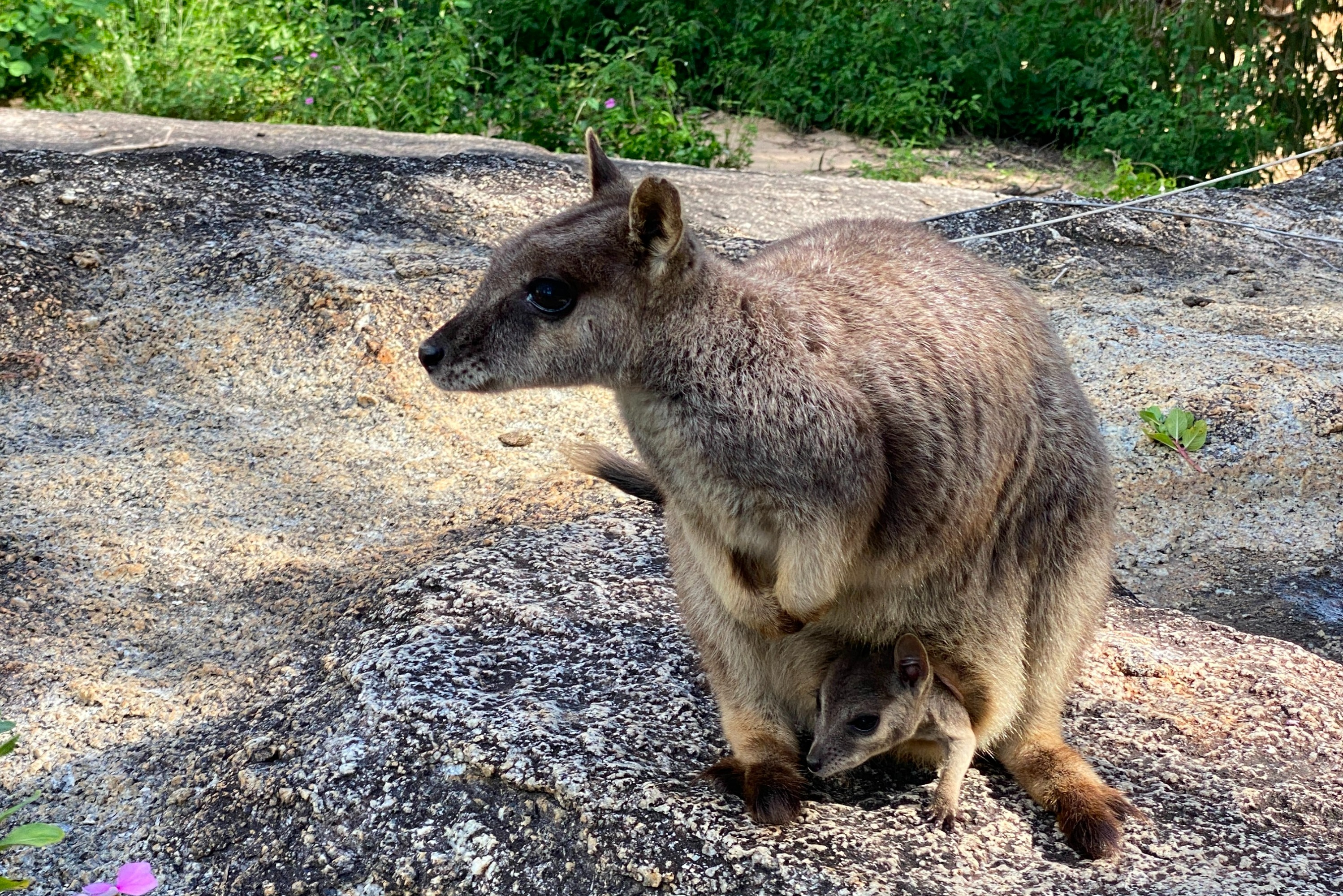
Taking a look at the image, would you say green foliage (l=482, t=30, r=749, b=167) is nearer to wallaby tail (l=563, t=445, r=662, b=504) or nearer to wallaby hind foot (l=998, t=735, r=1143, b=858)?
wallaby tail (l=563, t=445, r=662, b=504)

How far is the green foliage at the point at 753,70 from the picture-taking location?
8750 mm

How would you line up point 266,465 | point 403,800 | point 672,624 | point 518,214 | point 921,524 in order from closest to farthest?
point 921,524 < point 403,800 < point 672,624 < point 266,465 < point 518,214

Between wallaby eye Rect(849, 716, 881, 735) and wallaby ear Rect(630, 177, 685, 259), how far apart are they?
1.11 m

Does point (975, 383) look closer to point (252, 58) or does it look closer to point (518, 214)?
point (518, 214)

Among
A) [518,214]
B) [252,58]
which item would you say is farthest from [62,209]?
[252,58]

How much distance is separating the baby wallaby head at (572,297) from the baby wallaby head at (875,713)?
882 mm

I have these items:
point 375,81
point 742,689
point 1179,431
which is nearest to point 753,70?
point 375,81

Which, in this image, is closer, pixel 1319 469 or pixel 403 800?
pixel 403 800

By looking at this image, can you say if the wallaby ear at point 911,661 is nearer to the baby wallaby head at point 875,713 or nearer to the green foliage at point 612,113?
the baby wallaby head at point 875,713

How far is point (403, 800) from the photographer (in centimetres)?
310

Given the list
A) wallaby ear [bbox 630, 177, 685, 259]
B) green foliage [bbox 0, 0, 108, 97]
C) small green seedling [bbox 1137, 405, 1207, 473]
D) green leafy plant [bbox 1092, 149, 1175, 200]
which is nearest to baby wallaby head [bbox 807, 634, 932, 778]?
wallaby ear [bbox 630, 177, 685, 259]

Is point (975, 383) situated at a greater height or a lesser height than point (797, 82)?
greater

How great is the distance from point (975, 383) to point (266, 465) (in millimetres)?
2865

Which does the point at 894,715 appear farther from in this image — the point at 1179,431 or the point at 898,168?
the point at 898,168
